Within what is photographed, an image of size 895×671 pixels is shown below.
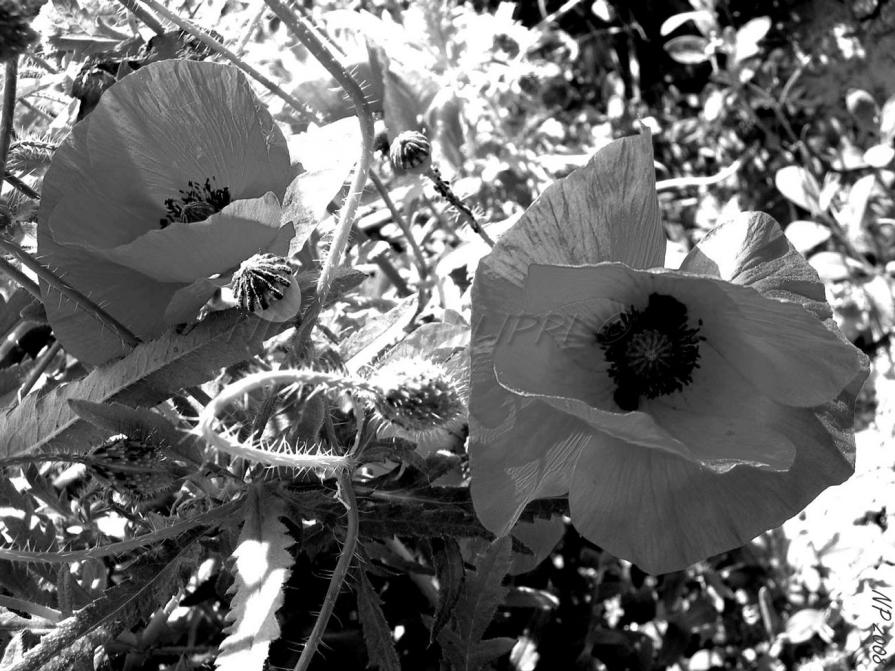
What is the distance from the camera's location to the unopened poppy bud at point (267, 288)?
814 millimetres

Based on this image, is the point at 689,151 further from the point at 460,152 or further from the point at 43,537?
the point at 43,537

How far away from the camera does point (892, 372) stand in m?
1.86

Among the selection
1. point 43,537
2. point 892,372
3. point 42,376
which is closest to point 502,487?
point 43,537

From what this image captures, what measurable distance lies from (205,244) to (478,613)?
56cm

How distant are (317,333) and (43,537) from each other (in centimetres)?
42

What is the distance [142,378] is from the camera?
0.89m

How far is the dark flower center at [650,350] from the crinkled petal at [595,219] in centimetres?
11

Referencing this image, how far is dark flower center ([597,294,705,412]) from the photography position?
0.98 metres

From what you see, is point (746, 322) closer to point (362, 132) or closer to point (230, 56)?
point (362, 132)

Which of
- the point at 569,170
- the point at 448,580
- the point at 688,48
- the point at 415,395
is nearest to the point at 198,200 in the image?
the point at 415,395

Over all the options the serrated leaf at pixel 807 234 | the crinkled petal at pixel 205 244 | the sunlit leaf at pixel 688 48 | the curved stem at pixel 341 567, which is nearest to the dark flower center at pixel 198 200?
the crinkled petal at pixel 205 244

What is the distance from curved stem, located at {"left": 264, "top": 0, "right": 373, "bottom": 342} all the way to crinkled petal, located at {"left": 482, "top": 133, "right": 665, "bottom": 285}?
171 mm

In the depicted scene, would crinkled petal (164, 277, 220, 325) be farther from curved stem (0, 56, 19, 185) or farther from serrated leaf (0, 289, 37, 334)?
serrated leaf (0, 289, 37, 334)

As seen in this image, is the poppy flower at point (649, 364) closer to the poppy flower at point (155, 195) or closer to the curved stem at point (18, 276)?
the poppy flower at point (155, 195)
